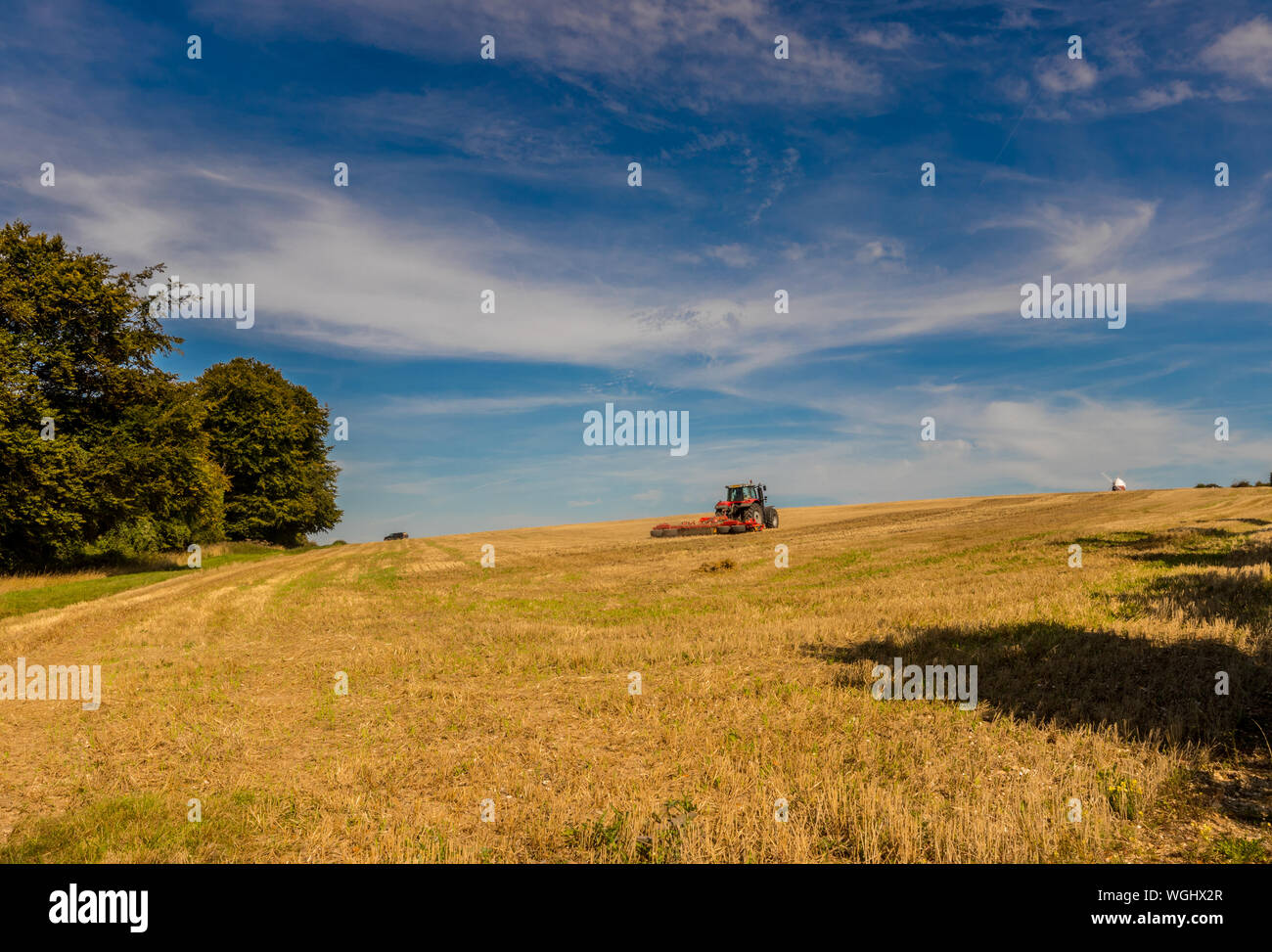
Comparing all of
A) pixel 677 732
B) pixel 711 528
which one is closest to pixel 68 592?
pixel 677 732

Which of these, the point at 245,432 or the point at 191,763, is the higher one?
the point at 245,432

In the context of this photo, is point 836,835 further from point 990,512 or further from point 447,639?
point 990,512

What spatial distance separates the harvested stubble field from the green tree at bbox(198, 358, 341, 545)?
38738 mm

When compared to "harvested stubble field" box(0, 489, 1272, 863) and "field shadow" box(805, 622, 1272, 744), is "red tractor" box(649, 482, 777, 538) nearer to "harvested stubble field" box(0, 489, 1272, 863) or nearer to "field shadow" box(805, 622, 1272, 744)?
"harvested stubble field" box(0, 489, 1272, 863)

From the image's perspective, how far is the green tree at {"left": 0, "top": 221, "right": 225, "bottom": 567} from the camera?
29281mm

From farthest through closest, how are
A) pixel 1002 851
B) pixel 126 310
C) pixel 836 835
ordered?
pixel 126 310, pixel 836 835, pixel 1002 851

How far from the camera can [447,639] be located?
17.1 meters

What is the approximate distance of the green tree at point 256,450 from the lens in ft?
Result: 187

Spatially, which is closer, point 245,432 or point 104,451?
point 104,451

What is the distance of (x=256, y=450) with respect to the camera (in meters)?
57.6

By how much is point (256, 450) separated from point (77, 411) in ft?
83.9

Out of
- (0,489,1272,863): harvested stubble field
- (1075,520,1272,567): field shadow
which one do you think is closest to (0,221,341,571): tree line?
(0,489,1272,863): harvested stubble field

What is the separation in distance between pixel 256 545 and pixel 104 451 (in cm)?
2841
